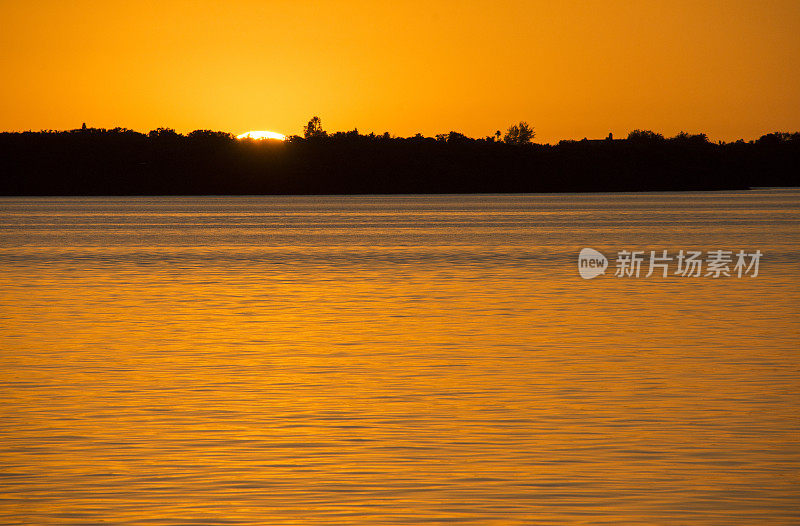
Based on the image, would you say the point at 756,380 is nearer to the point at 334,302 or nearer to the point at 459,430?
the point at 459,430

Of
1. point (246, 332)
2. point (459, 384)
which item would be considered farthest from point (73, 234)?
point (459, 384)

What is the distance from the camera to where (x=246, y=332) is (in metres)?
26.6

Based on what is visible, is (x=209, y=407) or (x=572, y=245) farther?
(x=572, y=245)

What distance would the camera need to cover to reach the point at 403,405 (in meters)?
17.2

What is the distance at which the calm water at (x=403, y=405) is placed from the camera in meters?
12.2

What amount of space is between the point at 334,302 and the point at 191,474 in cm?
2095

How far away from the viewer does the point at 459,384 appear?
19.0 m

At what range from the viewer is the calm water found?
1222 cm

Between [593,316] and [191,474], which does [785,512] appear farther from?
[593,316]

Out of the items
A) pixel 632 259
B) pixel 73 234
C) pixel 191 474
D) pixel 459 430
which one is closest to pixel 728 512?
pixel 459 430

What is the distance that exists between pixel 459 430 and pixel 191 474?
12.2ft

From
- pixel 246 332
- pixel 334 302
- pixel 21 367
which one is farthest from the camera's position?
pixel 334 302

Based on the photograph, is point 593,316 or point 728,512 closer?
point 728,512

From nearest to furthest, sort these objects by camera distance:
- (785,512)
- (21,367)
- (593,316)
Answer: (785,512) < (21,367) < (593,316)
